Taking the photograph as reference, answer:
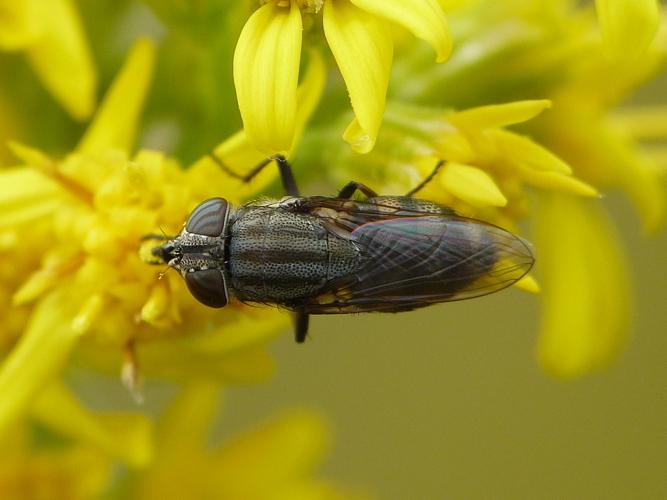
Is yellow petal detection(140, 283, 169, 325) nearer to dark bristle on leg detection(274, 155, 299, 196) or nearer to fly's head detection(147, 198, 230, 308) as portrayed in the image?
fly's head detection(147, 198, 230, 308)

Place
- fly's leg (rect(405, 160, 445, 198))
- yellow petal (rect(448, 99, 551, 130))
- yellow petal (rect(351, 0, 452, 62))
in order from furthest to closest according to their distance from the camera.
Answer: fly's leg (rect(405, 160, 445, 198)) < yellow petal (rect(448, 99, 551, 130)) < yellow petal (rect(351, 0, 452, 62))

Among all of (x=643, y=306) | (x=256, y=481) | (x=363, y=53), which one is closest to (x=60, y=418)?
(x=256, y=481)

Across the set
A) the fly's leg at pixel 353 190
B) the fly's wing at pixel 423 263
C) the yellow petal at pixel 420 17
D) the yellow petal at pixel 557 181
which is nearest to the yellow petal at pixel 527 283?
the fly's wing at pixel 423 263

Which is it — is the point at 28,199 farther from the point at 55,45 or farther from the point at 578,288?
the point at 578,288

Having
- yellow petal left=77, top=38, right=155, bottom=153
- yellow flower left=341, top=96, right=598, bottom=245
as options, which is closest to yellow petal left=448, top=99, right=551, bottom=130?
yellow flower left=341, top=96, right=598, bottom=245

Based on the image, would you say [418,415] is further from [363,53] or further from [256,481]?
[363,53]

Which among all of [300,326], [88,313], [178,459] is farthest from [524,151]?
[178,459]
